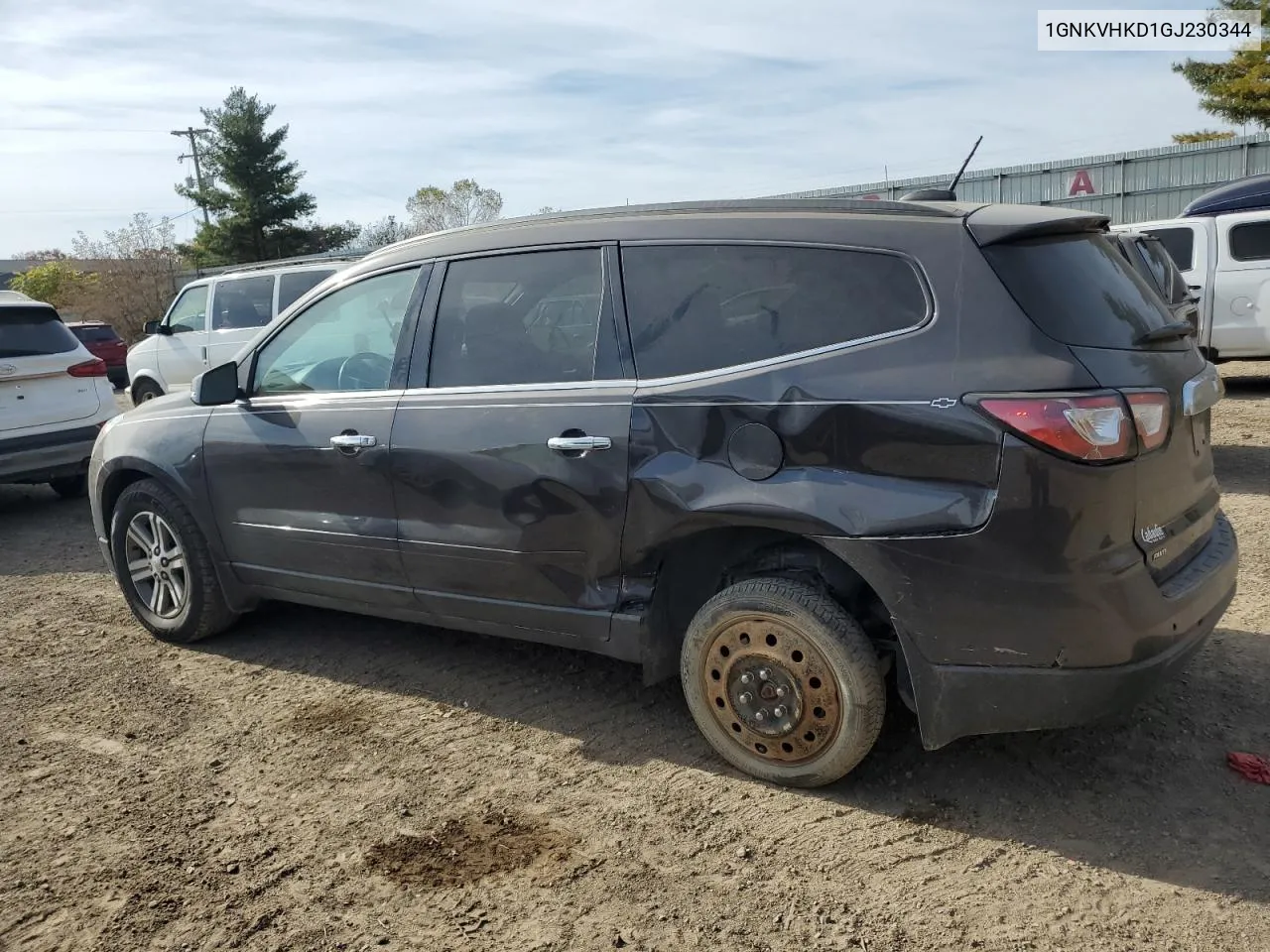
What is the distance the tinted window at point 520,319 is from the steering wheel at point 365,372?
0.89 ft

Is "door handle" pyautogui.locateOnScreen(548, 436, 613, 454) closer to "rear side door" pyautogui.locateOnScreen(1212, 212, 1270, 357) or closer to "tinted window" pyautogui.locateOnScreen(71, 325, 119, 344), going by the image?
"rear side door" pyautogui.locateOnScreen(1212, 212, 1270, 357)

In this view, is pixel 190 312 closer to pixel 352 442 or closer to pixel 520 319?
pixel 352 442

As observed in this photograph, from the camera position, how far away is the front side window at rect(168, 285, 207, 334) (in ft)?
42.4

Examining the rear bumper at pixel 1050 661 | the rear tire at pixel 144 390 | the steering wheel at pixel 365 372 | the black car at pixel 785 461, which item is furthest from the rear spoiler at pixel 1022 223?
the rear tire at pixel 144 390

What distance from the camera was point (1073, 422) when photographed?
2.78 m

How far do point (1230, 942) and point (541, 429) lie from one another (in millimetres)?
2493

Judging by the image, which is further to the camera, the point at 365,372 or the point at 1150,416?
the point at 365,372

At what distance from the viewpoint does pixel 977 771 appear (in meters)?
3.47

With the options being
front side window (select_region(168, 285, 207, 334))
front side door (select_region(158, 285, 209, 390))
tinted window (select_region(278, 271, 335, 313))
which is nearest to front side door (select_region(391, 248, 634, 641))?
tinted window (select_region(278, 271, 335, 313))

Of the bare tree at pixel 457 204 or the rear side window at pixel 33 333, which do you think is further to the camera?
the bare tree at pixel 457 204

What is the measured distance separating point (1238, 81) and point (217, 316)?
25.6 m

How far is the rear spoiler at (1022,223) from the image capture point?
303cm

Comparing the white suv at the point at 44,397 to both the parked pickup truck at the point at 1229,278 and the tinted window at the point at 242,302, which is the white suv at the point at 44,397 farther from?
the parked pickup truck at the point at 1229,278

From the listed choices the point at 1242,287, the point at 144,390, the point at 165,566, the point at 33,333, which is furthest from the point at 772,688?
the point at 144,390
